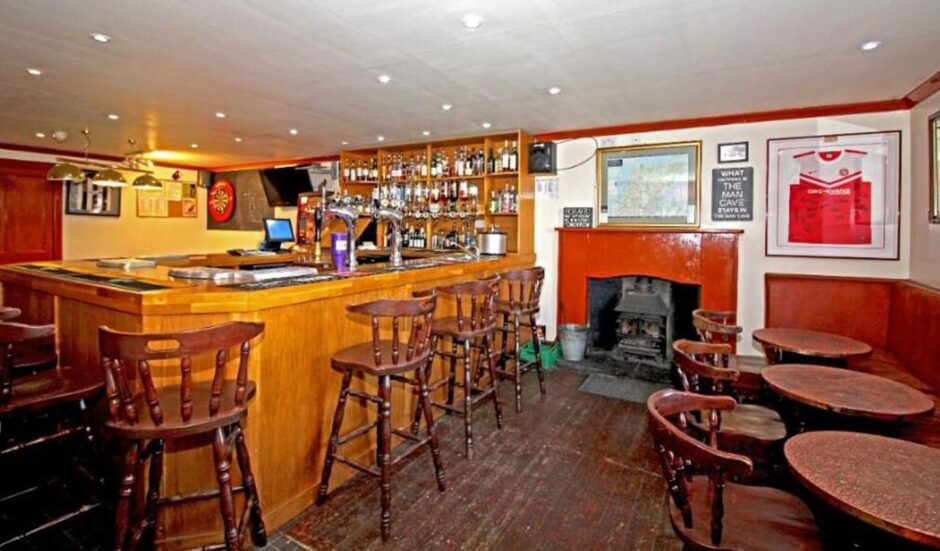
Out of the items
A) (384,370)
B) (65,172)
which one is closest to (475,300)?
(384,370)

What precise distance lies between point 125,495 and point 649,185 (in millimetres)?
4417

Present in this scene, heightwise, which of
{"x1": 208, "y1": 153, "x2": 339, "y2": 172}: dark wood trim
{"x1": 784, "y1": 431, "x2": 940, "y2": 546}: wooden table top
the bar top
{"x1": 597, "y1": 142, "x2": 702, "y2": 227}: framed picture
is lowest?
{"x1": 784, "y1": 431, "x2": 940, "y2": 546}: wooden table top

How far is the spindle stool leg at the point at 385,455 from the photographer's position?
1991 mm

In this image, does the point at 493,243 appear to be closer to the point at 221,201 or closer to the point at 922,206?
the point at 922,206

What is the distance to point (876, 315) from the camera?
3709 mm

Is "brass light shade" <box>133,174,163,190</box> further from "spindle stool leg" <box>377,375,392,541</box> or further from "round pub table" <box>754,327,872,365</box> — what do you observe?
"round pub table" <box>754,327,872,365</box>

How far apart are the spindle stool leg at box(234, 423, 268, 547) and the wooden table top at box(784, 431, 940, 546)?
1813 mm

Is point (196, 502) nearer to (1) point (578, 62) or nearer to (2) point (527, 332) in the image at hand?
(1) point (578, 62)

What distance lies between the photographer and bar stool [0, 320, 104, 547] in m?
1.72

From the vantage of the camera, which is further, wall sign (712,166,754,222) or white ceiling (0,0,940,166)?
wall sign (712,166,754,222)

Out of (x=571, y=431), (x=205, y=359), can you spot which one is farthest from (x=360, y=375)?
(x=571, y=431)

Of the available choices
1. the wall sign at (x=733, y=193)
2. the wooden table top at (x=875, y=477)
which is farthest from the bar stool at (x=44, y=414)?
the wall sign at (x=733, y=193)

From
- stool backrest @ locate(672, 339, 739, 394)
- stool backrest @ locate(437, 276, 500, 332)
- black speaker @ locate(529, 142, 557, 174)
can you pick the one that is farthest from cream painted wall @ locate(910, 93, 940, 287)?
stool backrest @ locate(437, 276, 500, 332)

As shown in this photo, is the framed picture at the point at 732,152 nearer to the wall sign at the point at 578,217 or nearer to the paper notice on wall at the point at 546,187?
the wall sign at the point at 578,217
